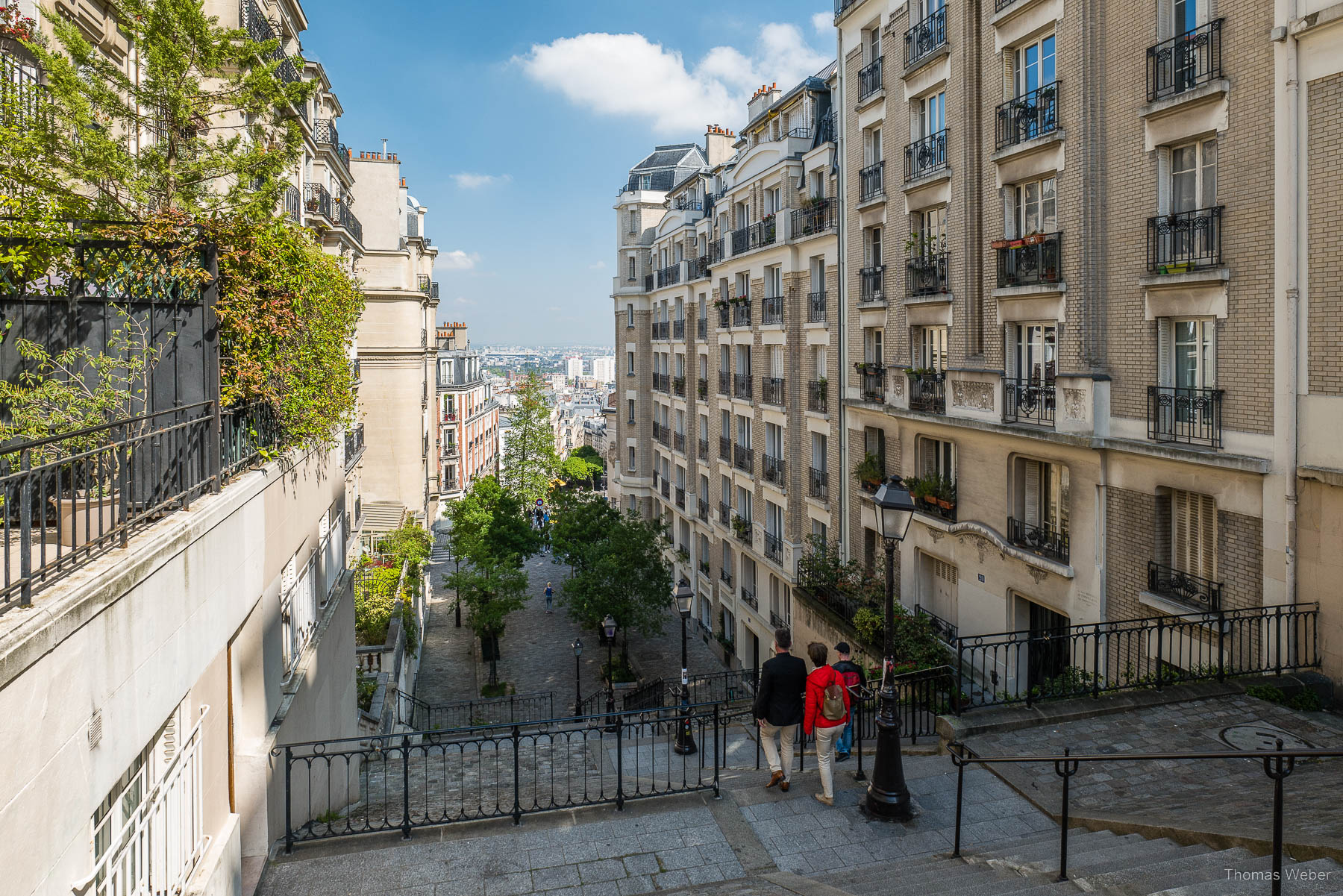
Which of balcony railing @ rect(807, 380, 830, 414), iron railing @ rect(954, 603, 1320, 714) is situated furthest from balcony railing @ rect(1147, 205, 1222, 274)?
balcony railing @ rect(807, 380, 830, 414)

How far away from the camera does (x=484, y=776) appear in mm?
15336

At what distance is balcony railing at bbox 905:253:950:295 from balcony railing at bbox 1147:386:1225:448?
618cm

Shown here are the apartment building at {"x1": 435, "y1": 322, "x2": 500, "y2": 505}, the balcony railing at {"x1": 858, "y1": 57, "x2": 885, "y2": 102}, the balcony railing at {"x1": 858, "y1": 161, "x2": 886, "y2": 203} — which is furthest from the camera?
the apartment building at {"x1": 435, "y1": 322, "x2": 500, "y2": 505}

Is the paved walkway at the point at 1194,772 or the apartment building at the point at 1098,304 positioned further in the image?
the apartment building at the point at 1098,304

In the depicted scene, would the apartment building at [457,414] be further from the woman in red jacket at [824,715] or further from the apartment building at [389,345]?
the woman in red jacket at [824,715]

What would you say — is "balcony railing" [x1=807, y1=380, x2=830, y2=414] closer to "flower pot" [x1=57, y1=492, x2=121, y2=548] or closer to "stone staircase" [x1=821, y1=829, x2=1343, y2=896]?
"stone staircase" [x1=821, y1=829, x2=1343, y2=896]

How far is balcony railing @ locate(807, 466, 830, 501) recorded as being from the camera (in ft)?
80.0

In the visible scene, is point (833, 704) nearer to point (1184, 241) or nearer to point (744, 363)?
point (1184, 241)

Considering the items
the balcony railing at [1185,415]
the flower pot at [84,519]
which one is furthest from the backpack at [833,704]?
the balcony railing at [1185,415]

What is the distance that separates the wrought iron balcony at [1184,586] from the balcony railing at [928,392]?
5663mm

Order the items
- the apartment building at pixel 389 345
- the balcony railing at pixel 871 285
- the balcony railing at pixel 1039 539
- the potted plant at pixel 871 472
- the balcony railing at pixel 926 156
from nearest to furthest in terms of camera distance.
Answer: the balcony railing at pixel 1039 539, the balcony railing at pixel 926 156, the balcony railing at pixel 871 285, the potted plant at pixel 871 472, the apartment building at pixel 389 345

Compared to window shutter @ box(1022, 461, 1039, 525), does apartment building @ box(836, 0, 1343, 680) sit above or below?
above

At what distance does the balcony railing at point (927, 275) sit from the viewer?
18.5 metres

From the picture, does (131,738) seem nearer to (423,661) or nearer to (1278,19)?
(1278,19)
